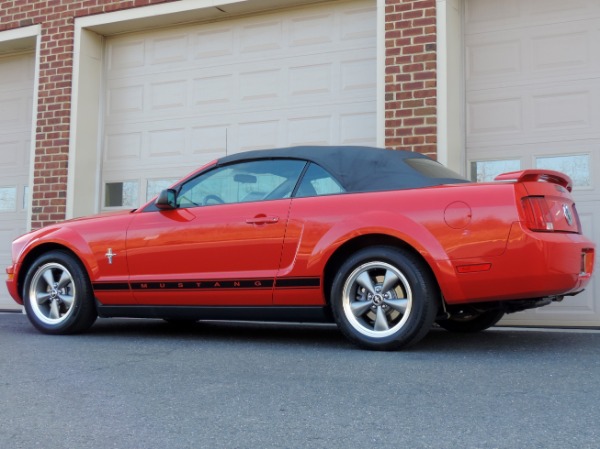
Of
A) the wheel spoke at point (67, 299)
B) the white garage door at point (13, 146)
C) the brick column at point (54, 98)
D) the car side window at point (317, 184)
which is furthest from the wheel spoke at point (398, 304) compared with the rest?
the white garage door at point (13, 146)

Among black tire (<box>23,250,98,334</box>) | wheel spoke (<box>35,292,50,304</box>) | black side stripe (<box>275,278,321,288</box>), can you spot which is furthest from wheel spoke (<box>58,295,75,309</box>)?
black side stripe (<box>275,278,321,288</box>)

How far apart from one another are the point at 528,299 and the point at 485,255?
0.42 meters

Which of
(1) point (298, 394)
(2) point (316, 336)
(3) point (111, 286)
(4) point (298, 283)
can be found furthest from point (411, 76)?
(1) point (298, 394)

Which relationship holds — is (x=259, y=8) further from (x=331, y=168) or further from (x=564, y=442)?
(x=564, y=442)

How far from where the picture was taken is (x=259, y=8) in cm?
880

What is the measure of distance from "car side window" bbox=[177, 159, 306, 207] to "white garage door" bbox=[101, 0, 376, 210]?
2.78 metres

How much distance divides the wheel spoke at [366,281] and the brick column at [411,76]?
2879 millimetres

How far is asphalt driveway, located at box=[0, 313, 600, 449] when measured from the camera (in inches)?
108

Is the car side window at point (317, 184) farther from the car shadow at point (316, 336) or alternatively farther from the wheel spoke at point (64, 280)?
the wheel spoke at point (64, 280)

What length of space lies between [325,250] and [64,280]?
2.34m

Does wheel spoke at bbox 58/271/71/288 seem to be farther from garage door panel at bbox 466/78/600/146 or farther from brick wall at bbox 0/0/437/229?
garage door panel at bbox 466/78/600/146

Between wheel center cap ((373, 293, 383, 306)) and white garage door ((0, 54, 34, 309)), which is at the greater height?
white garage door ((0, 54, 34, 309))

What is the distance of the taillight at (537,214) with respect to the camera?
4.46m

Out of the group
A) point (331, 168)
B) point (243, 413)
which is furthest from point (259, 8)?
Result: point (243, 413)
